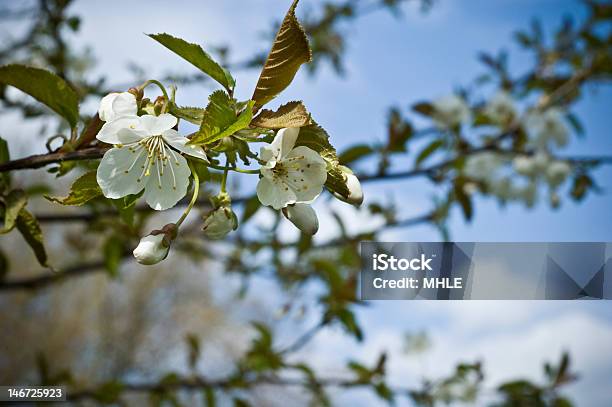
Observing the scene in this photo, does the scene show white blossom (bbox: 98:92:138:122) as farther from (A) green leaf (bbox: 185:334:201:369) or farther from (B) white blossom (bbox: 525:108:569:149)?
(B) white blossom (bbox: 525:108:569:149)

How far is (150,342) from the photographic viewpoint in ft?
34.6

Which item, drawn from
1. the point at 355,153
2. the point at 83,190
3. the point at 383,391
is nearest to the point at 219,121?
the point at 83,190

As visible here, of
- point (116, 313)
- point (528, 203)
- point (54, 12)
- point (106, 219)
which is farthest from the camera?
point (116, 313)

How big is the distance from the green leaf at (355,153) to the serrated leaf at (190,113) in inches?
37.0

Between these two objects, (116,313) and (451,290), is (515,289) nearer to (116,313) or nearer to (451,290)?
(451,290)

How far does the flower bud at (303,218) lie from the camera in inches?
21.3

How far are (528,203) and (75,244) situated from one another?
1952 mm

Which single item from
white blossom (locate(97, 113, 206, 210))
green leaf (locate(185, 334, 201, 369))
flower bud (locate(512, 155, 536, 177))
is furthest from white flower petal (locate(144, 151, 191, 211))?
flower bud (locate(512, 155, 536, 177))

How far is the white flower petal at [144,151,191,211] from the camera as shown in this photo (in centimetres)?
55

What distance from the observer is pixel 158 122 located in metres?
0.51

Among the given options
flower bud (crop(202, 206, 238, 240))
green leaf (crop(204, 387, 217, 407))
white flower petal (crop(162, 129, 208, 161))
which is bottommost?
green leaf (crop(204, 387, 217, 407))

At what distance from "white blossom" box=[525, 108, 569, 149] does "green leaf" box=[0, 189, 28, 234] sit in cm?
190

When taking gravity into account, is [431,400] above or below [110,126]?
below

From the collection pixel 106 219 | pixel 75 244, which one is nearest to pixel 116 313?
pixel 75 244
